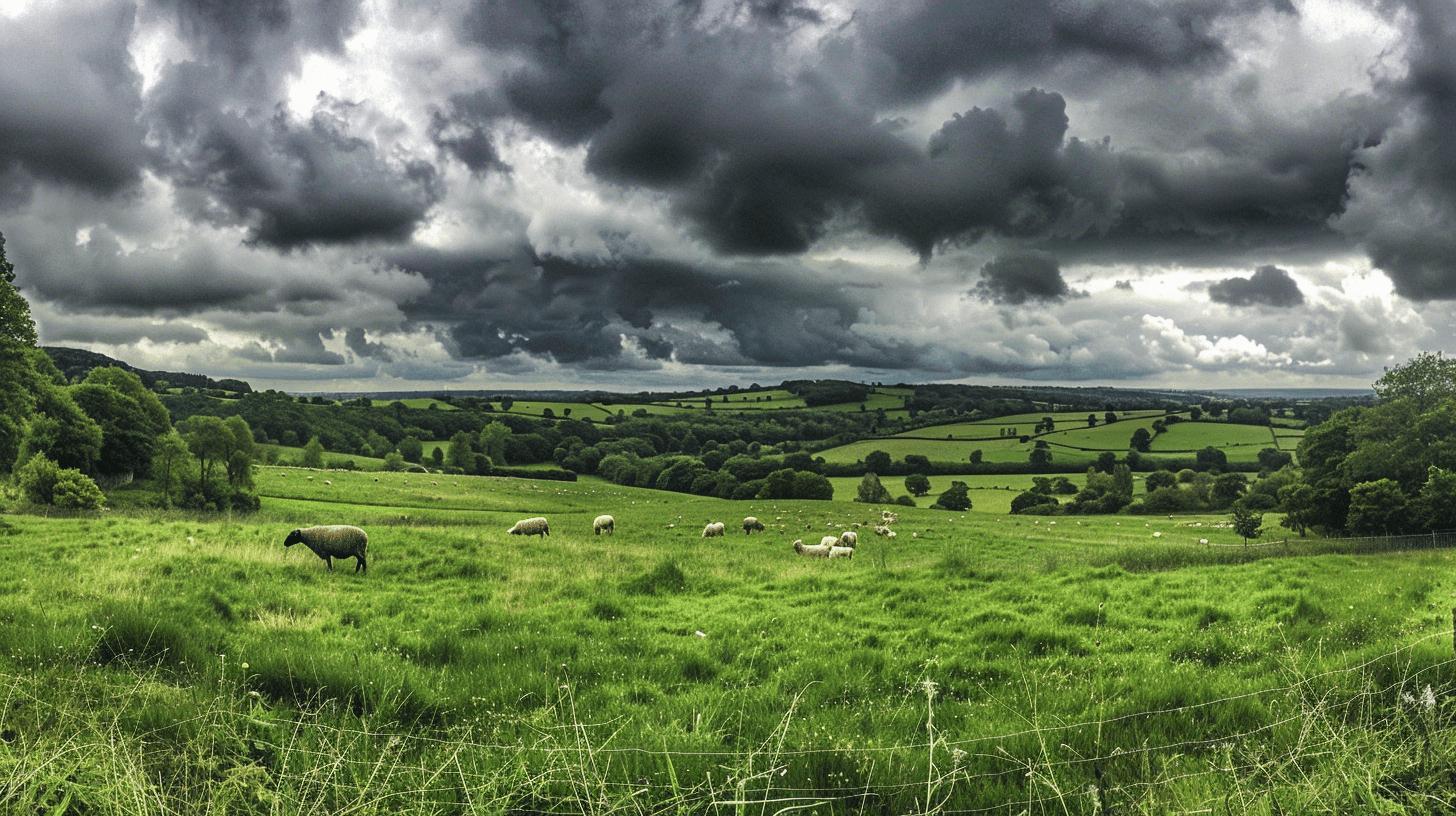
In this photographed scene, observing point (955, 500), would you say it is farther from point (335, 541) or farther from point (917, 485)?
point (335, 541)

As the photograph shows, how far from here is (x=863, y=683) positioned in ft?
24.7

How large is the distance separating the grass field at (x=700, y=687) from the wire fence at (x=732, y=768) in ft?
0.13

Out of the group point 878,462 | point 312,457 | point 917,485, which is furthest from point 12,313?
point 878,462

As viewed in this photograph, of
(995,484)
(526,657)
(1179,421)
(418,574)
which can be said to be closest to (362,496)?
(418,574)

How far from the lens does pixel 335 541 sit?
17.7m

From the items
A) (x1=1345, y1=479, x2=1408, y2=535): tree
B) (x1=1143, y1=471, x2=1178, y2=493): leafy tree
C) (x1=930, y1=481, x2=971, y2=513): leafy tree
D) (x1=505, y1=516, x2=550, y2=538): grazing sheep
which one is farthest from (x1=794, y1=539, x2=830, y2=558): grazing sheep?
(x1=1143, y1=471, x2=1178, y2=493): leafy tree

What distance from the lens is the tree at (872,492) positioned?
8551 centimetres

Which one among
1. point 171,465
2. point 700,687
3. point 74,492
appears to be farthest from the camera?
point 171,465

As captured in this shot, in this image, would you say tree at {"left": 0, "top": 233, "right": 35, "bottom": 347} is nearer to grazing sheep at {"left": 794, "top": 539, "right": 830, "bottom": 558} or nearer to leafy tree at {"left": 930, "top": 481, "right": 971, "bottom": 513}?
grazing sheep at {"left": 794, "top": 539, "right": 830, "bottom": 558}

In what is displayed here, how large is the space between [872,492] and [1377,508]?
47.9 m

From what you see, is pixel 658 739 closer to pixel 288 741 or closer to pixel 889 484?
pixel 288 741

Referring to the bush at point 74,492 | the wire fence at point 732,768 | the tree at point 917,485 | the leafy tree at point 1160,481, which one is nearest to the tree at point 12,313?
the bush at point 74,492

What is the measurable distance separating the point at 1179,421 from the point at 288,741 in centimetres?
Result: 15644

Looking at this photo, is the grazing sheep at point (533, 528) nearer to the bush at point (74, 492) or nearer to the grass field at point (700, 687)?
the grass field at point (700, 687)
